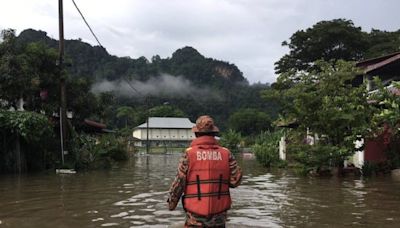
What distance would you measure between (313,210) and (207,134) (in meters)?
6.66

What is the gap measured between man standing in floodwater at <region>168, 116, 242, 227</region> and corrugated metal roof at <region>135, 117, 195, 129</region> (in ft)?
315

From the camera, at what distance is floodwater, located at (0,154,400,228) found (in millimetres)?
9758

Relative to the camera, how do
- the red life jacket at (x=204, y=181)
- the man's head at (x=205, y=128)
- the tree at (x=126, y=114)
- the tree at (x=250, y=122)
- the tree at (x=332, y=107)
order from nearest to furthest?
the red life jacket at (x=204, y=181), the man's head at (x=205, y=128), the tree at (x=332, y=107), the tree at (x=250, y=122), the tree at (x=126, y=114)

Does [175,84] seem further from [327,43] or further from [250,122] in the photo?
[327,43]

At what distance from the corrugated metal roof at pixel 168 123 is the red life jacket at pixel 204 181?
96.1 meters

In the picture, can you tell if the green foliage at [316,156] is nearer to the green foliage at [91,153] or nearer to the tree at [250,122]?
the green foliage at [91,153]

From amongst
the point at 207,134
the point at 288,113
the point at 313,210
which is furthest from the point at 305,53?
the point at 207,134

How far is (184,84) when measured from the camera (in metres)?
130

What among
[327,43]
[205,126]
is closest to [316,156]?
[205,126]

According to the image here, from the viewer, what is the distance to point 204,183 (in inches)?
208

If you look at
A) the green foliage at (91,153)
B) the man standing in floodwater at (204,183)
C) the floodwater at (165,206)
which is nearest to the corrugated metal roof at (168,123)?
the green foliage at (91,153)

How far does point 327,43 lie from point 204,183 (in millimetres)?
43530

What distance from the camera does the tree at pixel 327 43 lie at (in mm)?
46062

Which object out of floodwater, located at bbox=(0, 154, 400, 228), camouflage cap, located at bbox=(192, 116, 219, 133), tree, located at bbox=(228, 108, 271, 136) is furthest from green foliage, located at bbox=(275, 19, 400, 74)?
tree, located at bbox=(228, 108, 271, 136)
